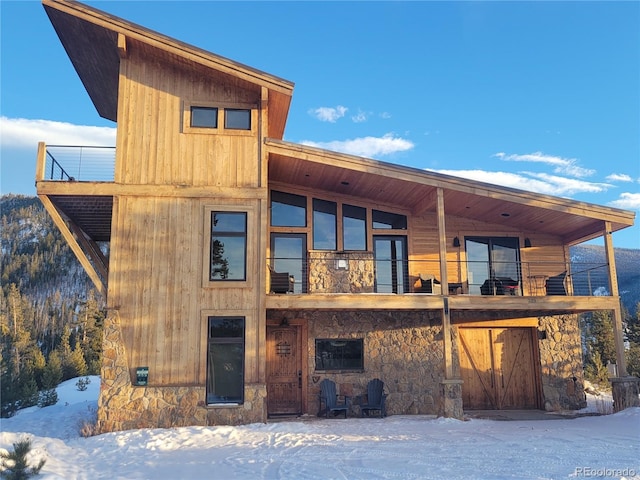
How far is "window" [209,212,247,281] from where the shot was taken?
11.7m

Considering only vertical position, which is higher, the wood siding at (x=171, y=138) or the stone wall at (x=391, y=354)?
the wood siding at (x=171, y=138)

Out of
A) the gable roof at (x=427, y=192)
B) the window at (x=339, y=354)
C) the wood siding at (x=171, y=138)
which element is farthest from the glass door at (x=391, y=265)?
the wood siding at (x=171, y=138)

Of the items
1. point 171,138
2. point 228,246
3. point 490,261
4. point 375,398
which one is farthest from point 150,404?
point 490,261

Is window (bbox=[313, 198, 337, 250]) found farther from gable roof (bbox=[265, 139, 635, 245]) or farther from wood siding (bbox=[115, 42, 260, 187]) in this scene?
wood siding (bbox=[115, 42, 260, 187])

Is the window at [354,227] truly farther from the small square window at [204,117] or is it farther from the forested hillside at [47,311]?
the forested hillside at [47,311]

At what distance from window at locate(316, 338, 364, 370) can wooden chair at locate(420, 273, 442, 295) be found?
6.67ft

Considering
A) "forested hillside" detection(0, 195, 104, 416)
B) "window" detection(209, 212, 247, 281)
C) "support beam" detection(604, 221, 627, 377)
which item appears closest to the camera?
"window" detection(209, 212, 247, 281)

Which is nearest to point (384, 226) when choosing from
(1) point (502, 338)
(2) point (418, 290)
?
(2) point (418, 290)

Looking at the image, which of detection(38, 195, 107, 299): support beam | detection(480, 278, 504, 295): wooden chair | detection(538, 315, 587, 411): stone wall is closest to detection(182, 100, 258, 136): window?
detection(38, 195, 107, 299): support beam

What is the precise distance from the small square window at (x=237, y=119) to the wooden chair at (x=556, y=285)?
849 centimetres

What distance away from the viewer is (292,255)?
13.6m

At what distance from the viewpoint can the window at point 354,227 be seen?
1391 cm

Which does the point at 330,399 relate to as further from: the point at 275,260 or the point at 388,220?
the point at 388,220

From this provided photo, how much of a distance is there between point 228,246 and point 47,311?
40.9 m
